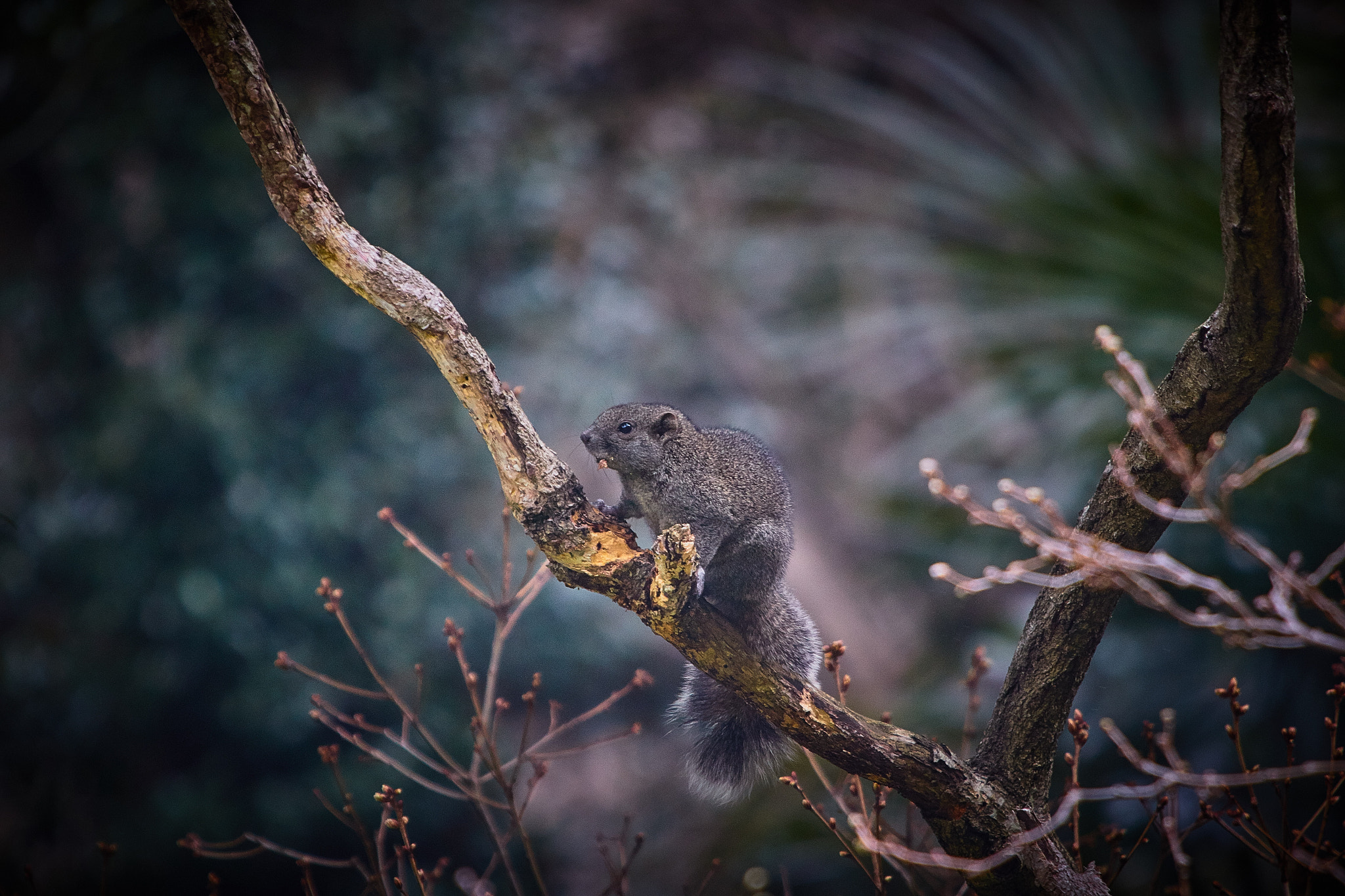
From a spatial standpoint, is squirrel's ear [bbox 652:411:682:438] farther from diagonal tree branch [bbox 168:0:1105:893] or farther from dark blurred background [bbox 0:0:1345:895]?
dark blurred background [bbox 0:0:1345:895]

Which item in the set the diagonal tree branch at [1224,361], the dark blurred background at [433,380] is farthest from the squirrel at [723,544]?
the dark blurred background at [433,380]

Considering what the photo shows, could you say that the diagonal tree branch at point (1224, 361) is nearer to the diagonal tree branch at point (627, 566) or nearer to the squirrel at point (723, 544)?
the diagonal tree branch at point (627, 566)

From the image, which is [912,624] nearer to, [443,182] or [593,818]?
Result: [593,818]

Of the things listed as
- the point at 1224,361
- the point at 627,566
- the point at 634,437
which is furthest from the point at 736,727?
the point at 1224,361

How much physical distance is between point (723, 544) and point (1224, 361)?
3.93 ft

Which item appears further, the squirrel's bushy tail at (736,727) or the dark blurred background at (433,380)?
the dark blurred background at (433,380)

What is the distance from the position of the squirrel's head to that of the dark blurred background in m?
1.34

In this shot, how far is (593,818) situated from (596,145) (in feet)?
13.5

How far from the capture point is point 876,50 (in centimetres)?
569

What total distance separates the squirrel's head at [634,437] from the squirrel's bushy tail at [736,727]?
511 millimetres

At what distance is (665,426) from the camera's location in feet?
8.09

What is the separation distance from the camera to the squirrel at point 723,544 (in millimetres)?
2186

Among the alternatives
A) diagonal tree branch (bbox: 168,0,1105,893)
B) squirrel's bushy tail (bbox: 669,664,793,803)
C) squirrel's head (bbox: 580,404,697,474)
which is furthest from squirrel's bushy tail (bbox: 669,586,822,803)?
squirrel's head (bbox: 580,404,697,474)

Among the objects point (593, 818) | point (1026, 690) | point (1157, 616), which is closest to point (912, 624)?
point (593, 818)
